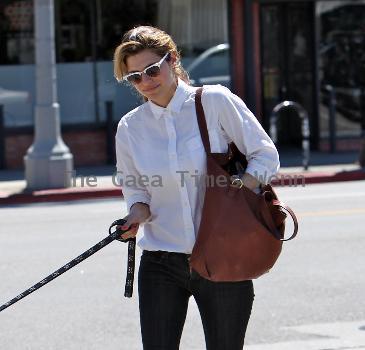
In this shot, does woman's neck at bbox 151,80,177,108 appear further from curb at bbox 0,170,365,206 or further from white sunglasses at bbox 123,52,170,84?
curb at bbox 0,170,365,206

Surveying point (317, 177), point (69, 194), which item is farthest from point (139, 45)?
point (317, 177)

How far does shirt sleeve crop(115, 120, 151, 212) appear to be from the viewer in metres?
4.25

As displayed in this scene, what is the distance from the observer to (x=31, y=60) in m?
17.8

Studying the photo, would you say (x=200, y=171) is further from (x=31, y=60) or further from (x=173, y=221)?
(x=31, y=60)

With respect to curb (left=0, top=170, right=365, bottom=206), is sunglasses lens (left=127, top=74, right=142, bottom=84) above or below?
above

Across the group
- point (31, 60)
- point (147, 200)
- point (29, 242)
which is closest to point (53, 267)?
point (29, 242)

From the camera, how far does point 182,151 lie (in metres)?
4.10

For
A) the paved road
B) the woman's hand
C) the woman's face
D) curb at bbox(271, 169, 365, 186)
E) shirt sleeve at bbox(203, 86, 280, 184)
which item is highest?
the woman's face

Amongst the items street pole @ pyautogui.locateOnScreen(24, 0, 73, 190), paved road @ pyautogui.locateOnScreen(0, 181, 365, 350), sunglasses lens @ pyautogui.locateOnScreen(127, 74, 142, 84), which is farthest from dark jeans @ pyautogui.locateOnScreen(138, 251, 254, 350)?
street pole @ pyautogui.locateOnScreen(24, 0, 73, 190)

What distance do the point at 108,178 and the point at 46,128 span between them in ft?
4.52

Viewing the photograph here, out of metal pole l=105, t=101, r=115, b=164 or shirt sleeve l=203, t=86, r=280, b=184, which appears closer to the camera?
shirt sleeve l=203, t=86, r=280, b=184

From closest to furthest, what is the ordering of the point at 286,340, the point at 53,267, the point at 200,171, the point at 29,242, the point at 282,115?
the point at 200,171 → the point at 286,340 → the point at 53,267 → the point at 29,242 → the point at 282,115

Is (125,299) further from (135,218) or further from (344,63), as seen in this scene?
(344,63)

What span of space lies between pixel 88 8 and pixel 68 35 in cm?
57
